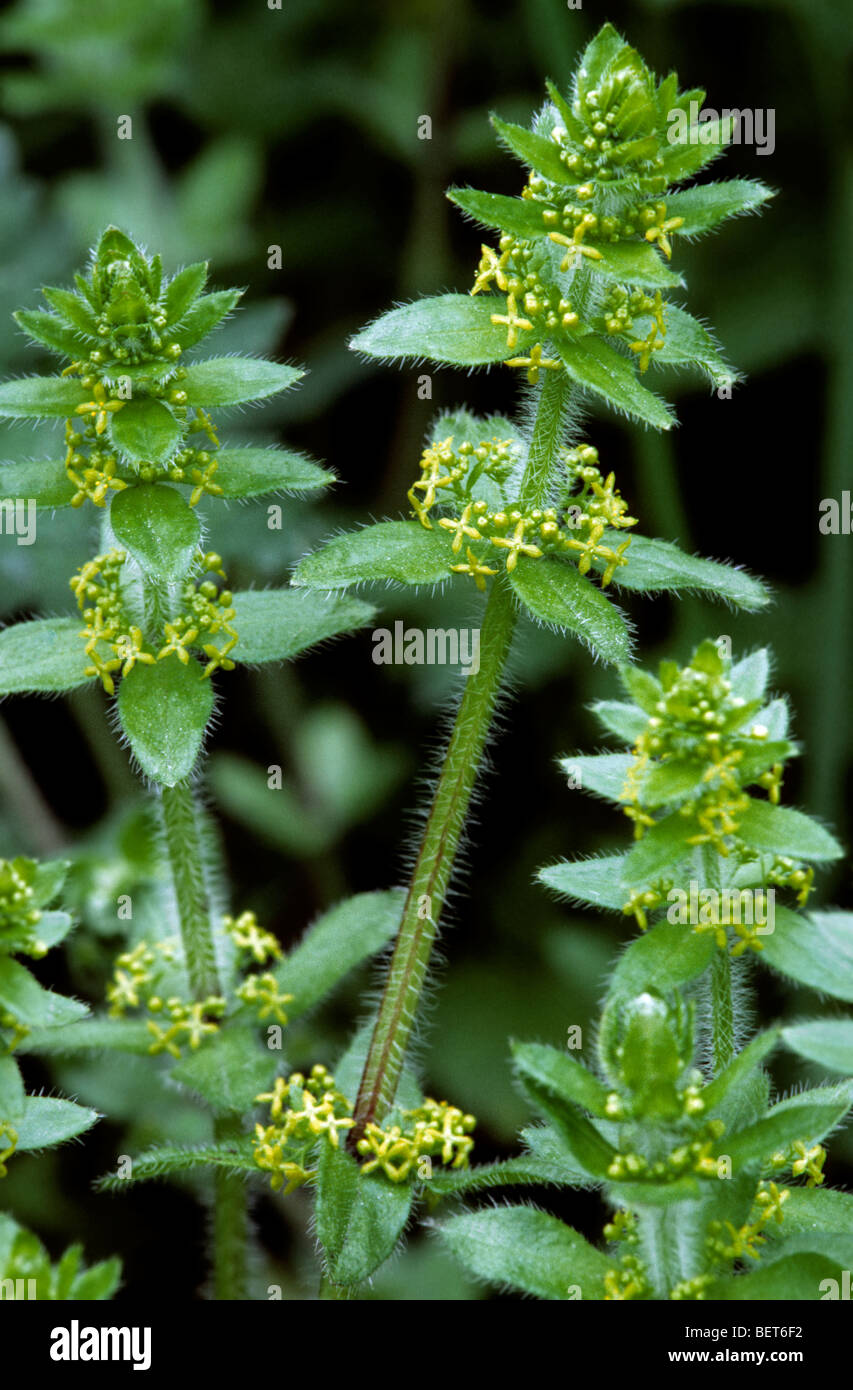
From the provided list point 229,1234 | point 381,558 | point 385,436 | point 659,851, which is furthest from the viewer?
point 385,436

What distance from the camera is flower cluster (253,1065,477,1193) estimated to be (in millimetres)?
3207

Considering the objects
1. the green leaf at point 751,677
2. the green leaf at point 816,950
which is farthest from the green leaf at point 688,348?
the green leaf at point 816,950

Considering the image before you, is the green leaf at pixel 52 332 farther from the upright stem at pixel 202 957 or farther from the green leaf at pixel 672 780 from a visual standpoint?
the green leaf at pixel 672 780

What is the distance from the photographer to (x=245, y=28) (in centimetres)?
714

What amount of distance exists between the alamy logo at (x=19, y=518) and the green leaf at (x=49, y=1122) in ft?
3.93

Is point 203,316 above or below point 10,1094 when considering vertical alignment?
above

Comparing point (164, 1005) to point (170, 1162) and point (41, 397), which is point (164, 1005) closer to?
point (170, 1162)

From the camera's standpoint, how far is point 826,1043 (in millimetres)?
2623

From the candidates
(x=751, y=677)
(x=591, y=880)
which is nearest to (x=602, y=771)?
(x=591, y=880)

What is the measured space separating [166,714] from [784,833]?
4.27 ft

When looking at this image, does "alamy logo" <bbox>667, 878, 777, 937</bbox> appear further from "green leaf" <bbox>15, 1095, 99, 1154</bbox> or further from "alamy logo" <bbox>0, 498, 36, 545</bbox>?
"alamy logo" <bbox>0, 498, 36, 545</bbox>

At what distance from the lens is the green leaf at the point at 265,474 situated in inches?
129

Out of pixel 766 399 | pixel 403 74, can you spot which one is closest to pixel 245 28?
pixel 403 74

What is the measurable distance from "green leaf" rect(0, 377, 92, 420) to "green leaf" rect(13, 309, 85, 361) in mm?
85
